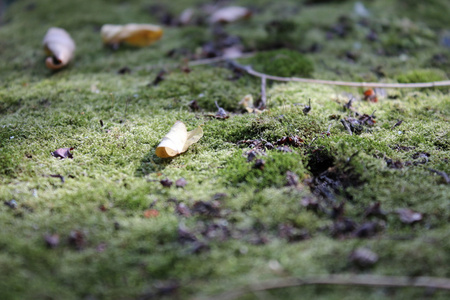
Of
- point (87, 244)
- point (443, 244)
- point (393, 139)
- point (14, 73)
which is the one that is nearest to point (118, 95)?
point (14, 73)

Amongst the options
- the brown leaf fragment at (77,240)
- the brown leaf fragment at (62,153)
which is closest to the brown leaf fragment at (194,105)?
the brown leaf fragment at (62,153)

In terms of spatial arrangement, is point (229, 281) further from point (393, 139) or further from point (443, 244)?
point (393, 139)

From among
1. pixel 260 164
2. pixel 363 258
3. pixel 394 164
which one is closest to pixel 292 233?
pixel 363 258

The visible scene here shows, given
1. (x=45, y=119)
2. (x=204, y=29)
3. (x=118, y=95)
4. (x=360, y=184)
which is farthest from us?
(x=204, y=29)

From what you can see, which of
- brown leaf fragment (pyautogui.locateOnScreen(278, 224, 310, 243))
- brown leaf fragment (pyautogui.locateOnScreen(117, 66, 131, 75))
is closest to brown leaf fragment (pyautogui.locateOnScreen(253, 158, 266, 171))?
brown leaf fragment (pyautogui.locateOnScreen(278, 224, 310, 243))

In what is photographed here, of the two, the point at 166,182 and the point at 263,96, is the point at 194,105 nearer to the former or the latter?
the point at 263,96

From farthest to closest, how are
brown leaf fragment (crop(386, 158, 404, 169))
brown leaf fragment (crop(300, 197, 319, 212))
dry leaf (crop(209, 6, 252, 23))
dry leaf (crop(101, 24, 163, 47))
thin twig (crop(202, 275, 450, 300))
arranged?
dry leaf (crop(209, 6, 252, 23)) < dry leaf (crop(101, 24, 163, 47)) < brown leaf fragment (crop(386, 158, 404, 169)) < brown leaf fragment (crop(300, 197, 319, 212)) < thin twig (crop(202, 275, 450, 300))

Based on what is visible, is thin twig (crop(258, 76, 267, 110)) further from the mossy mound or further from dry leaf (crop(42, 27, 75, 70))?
dry leaf (crop(42, 27, 75, 70))

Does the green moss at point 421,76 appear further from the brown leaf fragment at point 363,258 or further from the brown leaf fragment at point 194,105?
the brown leaf fragment at point 363,258
